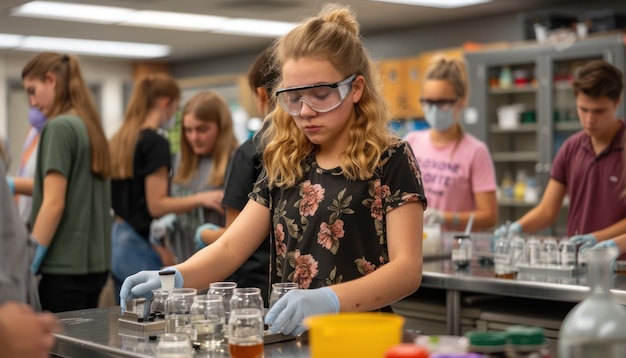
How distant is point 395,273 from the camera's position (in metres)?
1.94

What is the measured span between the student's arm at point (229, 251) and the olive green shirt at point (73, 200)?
1453mm

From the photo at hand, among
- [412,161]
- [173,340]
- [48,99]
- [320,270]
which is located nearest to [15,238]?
[173,340]

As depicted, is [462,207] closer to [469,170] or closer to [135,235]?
[469,170]

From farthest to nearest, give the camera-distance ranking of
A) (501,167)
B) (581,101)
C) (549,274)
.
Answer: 1. (501,167)
2. (581,101)
3. (549,274)

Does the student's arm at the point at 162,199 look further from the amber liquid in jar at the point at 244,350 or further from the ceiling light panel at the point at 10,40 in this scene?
the ceiling light panel at the point at 10,40

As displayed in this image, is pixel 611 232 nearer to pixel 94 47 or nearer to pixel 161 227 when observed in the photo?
pixel 161 227

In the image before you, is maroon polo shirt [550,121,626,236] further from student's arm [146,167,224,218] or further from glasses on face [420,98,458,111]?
student's arm [146,167,224,218]

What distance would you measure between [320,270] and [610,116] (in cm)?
199

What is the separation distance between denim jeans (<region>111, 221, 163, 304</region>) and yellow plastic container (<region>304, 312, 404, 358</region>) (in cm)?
291

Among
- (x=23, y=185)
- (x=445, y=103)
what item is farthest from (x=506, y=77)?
(x=23, y=185)

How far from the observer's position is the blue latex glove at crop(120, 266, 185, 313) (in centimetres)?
206

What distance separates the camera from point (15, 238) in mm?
1649

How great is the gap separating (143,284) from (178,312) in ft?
0.76

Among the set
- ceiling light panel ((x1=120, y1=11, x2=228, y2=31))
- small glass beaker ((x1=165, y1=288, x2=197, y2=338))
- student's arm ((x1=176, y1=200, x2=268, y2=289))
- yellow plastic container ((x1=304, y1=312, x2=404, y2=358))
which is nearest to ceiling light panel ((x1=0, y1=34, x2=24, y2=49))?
ceiling light panel ((x1=120, y1=11, x2=228, y2=31))
